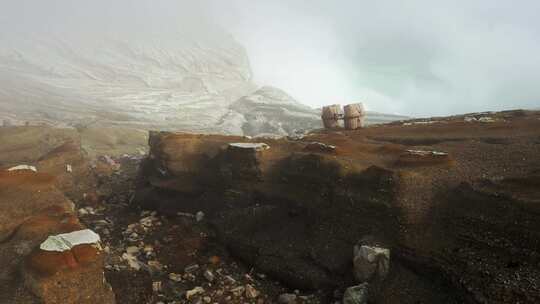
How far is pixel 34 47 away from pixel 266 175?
88612mm

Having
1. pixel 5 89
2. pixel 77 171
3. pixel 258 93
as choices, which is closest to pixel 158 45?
pixel 258 93

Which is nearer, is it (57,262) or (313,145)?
(57,262)

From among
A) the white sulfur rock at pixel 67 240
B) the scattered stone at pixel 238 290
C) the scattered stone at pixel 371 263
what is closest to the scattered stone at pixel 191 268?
the scattered stone at pixel 238 290

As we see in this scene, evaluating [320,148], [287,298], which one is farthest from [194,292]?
[320,148]

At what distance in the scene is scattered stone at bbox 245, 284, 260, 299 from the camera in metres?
9.25

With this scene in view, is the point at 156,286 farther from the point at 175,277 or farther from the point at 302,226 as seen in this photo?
the point at 302,226

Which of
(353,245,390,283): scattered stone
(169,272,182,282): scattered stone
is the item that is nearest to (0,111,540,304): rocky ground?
(353,245,390,283): scattered stone

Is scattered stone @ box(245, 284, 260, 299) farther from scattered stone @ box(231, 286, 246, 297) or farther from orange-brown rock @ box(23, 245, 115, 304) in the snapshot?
orange-brown rock @ box(23, 245, 115, 304)

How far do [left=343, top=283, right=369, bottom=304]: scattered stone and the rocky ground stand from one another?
40mm

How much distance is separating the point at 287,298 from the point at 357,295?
5.42 ft

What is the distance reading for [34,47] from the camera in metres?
81.8

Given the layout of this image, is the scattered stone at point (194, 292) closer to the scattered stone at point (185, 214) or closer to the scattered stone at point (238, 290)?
the scattered stone at point (238, 290)

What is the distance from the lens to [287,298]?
903cm

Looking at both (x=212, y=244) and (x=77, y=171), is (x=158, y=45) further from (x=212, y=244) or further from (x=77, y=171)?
(x=212, y=244)
